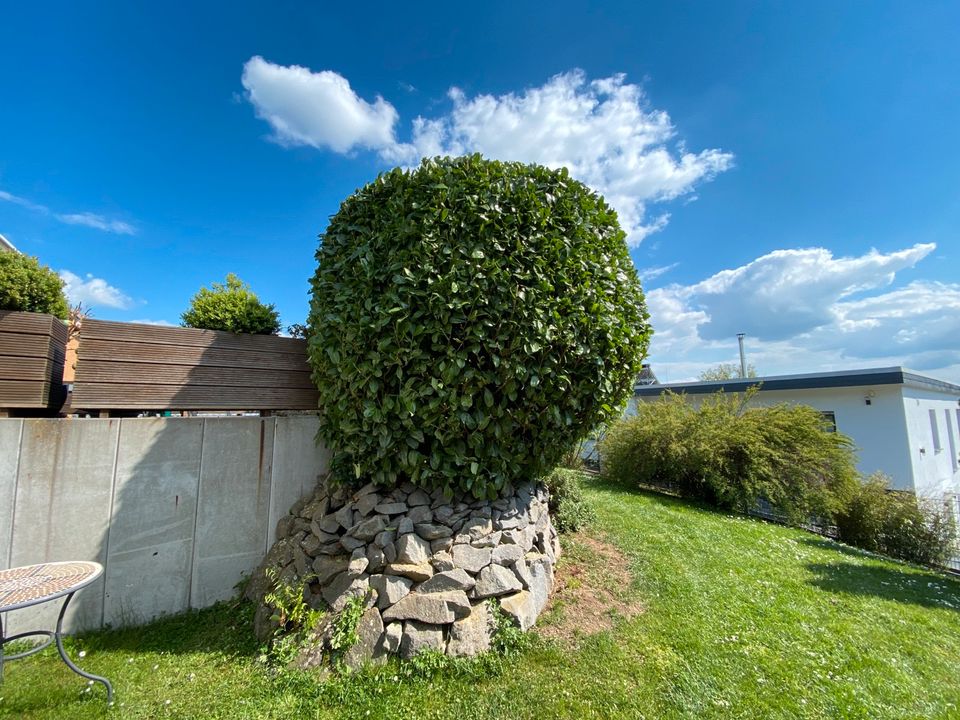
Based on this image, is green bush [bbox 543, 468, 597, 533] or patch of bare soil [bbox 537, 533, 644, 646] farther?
green bush [bbox 543, 468, 597, 533]

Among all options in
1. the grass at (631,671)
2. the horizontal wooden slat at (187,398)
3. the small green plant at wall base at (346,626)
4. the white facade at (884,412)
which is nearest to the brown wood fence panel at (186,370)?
the horizontal wooden slat at (187,398)

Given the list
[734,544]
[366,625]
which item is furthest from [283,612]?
[734,544]

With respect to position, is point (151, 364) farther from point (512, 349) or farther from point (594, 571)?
point (594, 571)

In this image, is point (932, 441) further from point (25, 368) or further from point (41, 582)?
point (25, 368)

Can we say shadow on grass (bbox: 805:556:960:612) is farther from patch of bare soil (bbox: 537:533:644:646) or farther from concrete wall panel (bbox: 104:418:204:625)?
concrete wall panel (bbox: 104:418:204:625)

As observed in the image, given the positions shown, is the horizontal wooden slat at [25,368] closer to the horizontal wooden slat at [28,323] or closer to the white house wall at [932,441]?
the horizontal wooden slat at [28,323]

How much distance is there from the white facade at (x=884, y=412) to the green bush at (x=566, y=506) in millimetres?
5671

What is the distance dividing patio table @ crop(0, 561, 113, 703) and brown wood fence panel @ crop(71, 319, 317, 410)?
3.84ft

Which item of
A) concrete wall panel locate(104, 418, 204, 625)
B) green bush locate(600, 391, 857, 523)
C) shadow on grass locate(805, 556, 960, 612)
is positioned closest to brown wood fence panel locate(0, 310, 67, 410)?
concrete wall panel locate(104, 418, 204, 625)

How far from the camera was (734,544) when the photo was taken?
4500mm

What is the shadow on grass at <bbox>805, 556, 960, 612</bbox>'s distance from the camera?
12.0ft

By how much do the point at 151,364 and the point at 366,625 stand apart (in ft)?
8.88

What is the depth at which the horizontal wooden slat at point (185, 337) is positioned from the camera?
298cm

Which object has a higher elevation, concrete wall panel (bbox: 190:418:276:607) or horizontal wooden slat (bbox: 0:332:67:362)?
horizontal wooden slat (bbox: 0:332:67:362)
